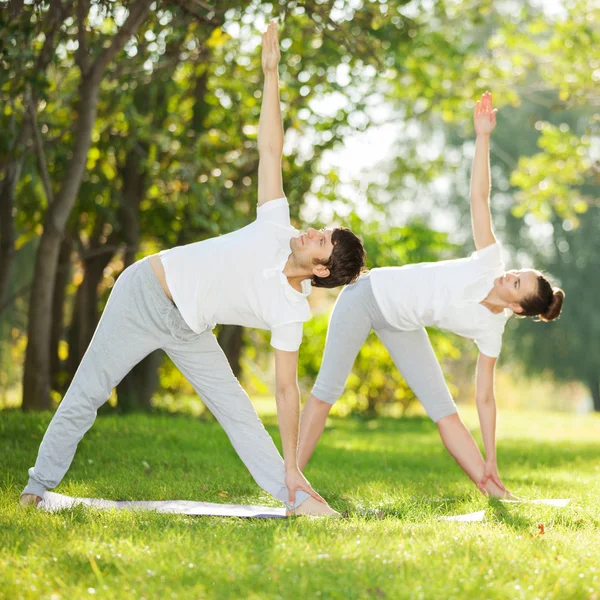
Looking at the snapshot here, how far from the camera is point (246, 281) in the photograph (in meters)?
4.03

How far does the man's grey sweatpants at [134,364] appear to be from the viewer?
4258mm

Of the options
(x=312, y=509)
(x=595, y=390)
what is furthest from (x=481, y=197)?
(x=595, y=390)

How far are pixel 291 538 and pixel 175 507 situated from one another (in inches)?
49.3

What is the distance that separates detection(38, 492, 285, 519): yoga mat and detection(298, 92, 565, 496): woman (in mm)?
761

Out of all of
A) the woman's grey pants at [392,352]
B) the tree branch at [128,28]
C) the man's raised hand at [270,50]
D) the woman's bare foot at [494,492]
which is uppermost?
the tree branch at [128,28]

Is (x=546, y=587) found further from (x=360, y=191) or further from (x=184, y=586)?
(x=360, y=191)

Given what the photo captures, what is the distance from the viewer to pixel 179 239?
1077 cm

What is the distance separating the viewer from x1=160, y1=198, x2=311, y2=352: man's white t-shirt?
400 centimetres

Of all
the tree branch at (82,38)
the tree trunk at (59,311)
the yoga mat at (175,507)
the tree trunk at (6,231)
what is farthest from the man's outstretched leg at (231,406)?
the tree trunk at (59,311)

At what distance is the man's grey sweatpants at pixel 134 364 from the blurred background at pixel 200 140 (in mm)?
2795

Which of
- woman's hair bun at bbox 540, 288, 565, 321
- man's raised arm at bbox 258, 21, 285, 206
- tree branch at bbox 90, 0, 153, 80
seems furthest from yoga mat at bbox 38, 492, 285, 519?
tree branch at bbox 90, 0, 153, 80

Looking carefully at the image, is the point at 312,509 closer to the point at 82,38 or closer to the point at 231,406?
the point at 231,406

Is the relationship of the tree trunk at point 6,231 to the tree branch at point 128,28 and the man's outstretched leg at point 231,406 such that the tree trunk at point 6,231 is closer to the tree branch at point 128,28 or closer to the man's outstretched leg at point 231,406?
the tree branch at point 128,28

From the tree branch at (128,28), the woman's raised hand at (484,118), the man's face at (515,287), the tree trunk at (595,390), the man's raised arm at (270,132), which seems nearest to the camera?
the man's raised arm at (270,132)
